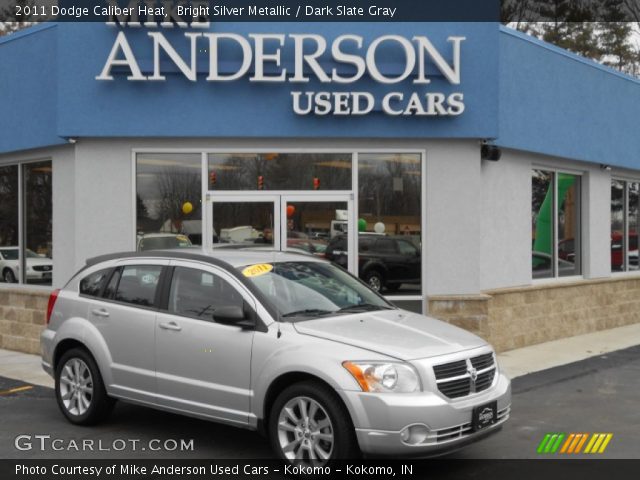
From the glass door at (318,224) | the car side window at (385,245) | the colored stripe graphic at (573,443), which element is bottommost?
the colored stripe graphic at (573,443)

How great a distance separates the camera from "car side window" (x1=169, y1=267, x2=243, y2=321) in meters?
6.50

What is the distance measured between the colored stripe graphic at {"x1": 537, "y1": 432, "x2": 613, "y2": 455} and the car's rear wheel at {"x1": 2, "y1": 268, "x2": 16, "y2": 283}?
8937 mm

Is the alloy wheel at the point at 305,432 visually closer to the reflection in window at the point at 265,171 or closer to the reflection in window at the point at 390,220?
the reflection in window at the point at 390,220

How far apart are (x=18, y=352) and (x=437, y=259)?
6.46 metres

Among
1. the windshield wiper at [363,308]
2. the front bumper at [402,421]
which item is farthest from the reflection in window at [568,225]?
the front bumper at [402,421]

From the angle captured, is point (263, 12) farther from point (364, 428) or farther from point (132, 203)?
point (364, 428)

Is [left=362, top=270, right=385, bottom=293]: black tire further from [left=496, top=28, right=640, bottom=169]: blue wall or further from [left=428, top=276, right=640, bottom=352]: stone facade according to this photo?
[left=496, top=28, right=640, bottom=169]: blue wall

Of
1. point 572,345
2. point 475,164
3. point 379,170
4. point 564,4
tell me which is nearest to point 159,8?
point 379,170

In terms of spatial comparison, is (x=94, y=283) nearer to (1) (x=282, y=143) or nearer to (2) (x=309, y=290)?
(2) (x=309, y=290)

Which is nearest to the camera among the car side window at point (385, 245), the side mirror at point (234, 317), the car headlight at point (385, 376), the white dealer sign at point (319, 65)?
the car headlight at point (385, 376)

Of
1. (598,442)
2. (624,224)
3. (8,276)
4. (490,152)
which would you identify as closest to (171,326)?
(598,442)

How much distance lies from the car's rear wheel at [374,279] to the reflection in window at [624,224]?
6.38 m

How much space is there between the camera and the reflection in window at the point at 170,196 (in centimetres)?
1109

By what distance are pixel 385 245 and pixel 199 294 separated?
16.1ft
